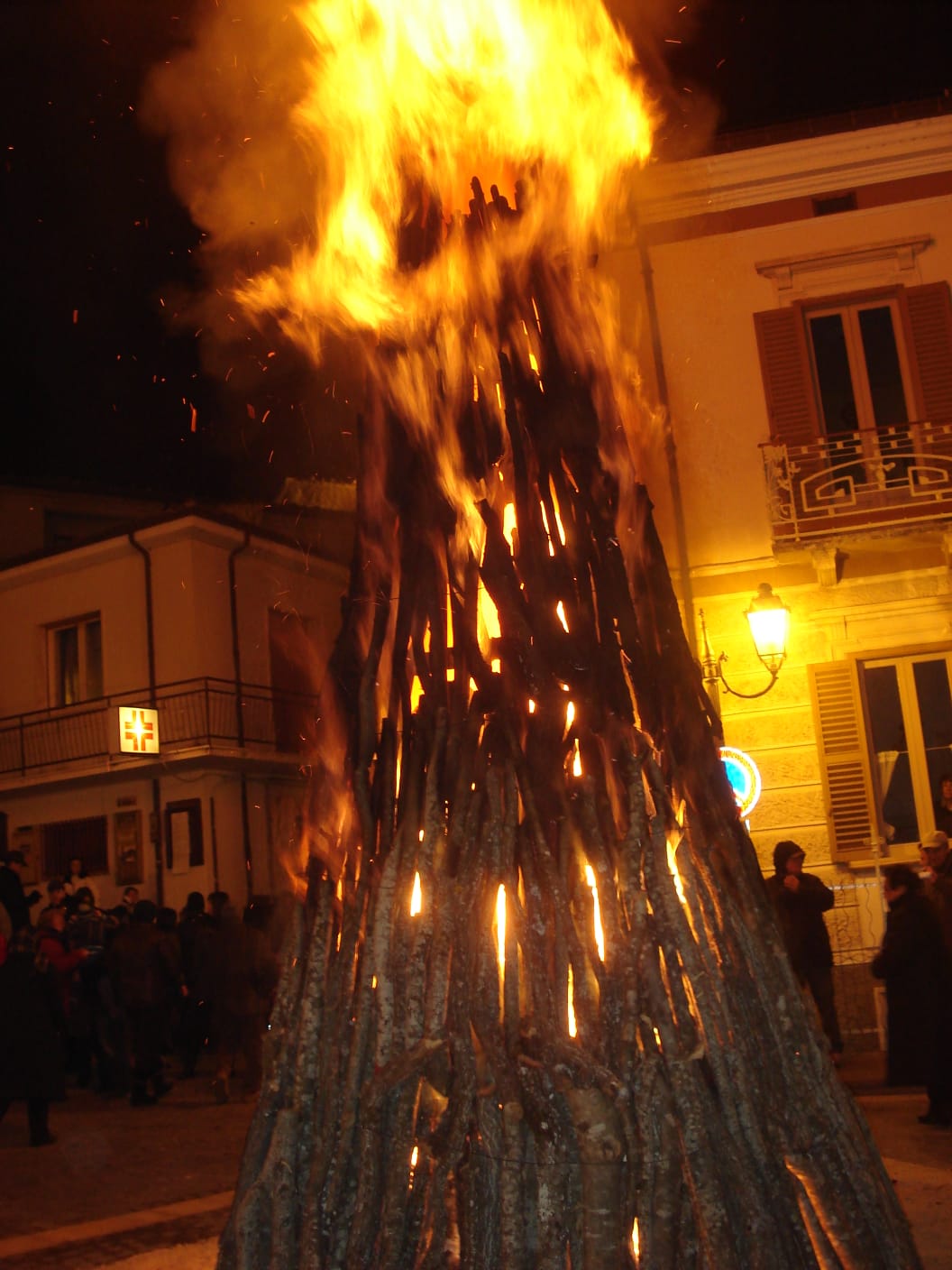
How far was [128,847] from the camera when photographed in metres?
19.4

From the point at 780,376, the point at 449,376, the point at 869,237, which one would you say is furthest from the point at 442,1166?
the point at 869,237

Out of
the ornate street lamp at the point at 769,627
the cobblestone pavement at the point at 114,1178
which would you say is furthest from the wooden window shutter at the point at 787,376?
the cobblestone pavement at the point at 114,1178

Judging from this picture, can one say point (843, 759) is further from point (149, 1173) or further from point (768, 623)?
point (149, 1173)

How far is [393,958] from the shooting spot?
295cm

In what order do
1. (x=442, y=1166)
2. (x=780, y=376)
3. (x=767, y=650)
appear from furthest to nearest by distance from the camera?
(x=780, y=376) → (x=767, y=650) → (x=442, y=1166)

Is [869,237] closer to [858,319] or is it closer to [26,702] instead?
[858,319]

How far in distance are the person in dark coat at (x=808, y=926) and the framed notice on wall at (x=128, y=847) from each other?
41.1 feet

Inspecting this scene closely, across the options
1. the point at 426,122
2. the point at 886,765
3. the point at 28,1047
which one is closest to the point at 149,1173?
the point at 28,1047

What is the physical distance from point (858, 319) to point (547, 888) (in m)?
10.6

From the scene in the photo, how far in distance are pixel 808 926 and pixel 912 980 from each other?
4.42ft

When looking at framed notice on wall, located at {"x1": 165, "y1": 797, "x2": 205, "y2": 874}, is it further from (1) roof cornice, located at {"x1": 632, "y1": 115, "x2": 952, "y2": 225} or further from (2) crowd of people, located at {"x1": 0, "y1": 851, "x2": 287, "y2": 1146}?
(1) roof cornice, located at {"x1": 632, "y1": 115, "x2": 952, "y2": 225}

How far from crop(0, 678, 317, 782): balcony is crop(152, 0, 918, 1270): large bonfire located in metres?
15.7

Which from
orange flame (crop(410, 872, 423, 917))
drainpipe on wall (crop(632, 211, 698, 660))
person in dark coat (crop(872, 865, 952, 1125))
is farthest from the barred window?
orange flame (crop(410, 872, 423, 917))

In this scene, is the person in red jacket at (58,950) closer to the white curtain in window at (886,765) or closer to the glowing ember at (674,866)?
the white curtain in window at (886,765)
